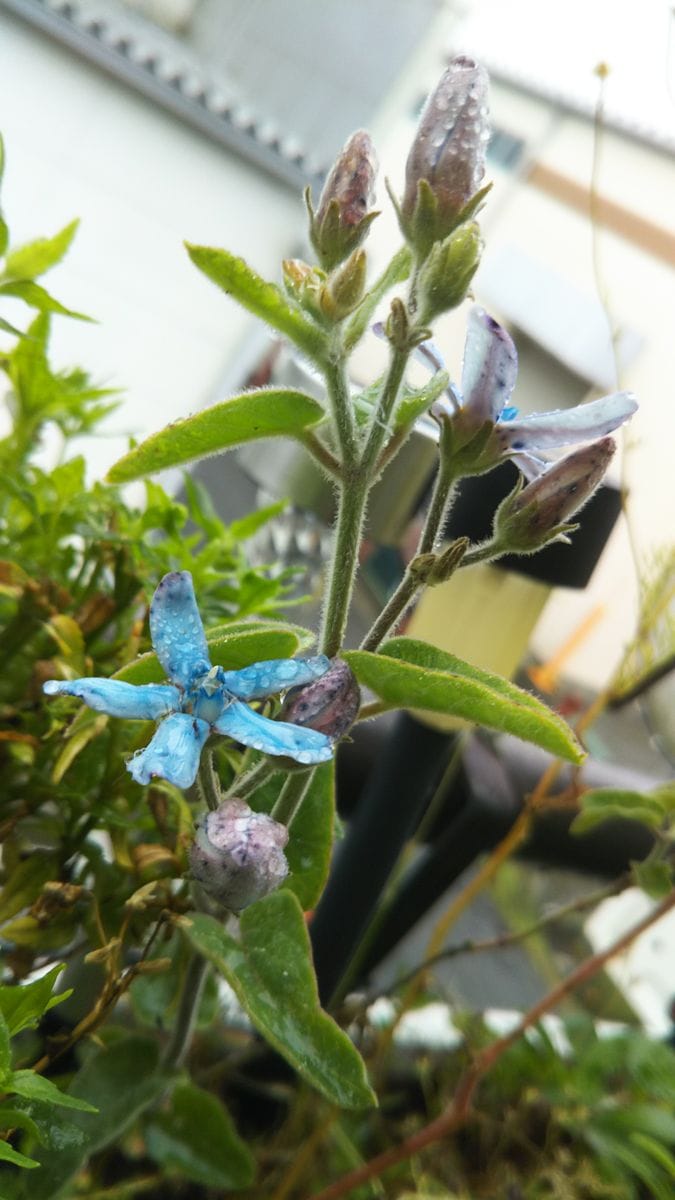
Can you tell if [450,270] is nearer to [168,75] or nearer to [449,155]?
[449,155]

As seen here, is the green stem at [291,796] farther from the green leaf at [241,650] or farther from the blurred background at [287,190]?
the blurred background at [287,190]

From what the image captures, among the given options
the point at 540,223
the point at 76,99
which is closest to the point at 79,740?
the point at 540,223

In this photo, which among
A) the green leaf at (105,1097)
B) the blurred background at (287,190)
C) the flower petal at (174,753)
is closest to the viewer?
the flower petal at (174,753)

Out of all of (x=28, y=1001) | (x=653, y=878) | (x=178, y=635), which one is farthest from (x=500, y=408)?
(x=653, y=878)

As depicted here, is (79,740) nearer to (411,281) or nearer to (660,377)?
(411,281)

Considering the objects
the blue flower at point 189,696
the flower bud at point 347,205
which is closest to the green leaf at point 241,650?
the blue flower at point 189,696

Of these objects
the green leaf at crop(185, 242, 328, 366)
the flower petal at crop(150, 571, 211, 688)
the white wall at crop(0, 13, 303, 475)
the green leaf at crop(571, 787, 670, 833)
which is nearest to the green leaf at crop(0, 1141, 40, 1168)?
the flower petal at crop(150, 571, 211, 688)
